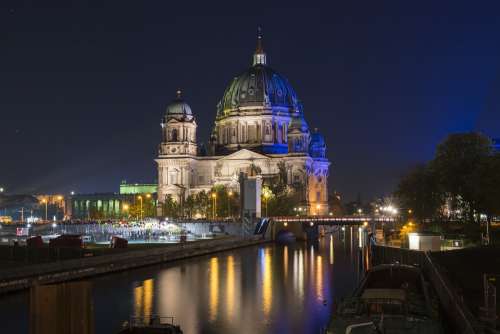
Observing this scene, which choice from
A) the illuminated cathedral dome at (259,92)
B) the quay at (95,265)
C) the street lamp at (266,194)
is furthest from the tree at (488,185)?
the illuminated cathedral dome at (259,92)

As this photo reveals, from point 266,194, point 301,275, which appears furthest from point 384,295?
point 266,194

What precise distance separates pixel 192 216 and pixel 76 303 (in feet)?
419

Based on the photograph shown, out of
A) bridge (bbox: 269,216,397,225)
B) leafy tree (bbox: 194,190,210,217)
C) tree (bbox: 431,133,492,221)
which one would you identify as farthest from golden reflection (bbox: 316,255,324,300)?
leafy tree (bbox: 194,190,210,217)

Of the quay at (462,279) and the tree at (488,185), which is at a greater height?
the tree at (488,185)

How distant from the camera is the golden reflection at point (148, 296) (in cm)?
4222

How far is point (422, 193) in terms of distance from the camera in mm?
71938

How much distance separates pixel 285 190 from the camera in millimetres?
142875

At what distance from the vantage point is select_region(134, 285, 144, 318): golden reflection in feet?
137

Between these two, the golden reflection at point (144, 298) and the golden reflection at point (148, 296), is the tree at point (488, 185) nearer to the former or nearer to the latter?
the golden reflection at point (148, 296)

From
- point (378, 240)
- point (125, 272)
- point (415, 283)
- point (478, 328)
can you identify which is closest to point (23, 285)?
point (125, 272)

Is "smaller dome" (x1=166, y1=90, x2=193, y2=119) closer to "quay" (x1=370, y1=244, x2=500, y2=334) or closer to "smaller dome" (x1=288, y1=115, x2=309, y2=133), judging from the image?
"smaller dome" (x1=288, y1=115, x2=309, y2=133)

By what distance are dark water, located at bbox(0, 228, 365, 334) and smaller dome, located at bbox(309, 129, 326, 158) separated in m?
94.0

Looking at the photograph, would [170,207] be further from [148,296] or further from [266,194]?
[148,296]

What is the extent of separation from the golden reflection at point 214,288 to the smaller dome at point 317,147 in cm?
→ 9596
